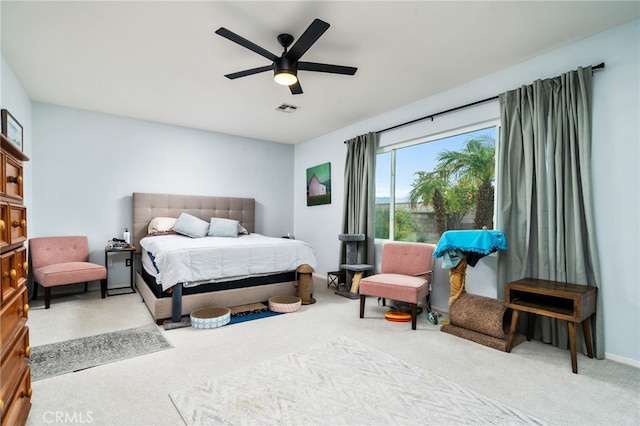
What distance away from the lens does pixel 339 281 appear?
501cm

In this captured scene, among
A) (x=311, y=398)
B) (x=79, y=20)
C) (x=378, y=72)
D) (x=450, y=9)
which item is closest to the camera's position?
(x=311, y=398)

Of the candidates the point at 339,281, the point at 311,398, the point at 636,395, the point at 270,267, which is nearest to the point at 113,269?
the point at 270,267

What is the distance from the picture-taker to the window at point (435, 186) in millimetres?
3650

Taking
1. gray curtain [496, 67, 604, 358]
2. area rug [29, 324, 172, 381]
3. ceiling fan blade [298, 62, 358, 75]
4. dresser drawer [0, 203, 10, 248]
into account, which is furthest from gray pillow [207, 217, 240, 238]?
gray curtain [496, 67, 604, 358]

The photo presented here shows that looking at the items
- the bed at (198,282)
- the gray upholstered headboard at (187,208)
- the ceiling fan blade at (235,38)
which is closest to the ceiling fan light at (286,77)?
the ceiling fan blade at (235,38)

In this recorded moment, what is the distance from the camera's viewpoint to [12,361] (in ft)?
4.90

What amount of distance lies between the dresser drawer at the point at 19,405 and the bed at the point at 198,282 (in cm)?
151

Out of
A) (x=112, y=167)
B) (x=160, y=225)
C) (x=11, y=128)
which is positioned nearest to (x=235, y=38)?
(x=11, y=128)

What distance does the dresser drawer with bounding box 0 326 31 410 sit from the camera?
136cm

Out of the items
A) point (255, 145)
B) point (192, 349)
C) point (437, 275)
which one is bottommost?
point (192, 349)

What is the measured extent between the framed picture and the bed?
156 cm

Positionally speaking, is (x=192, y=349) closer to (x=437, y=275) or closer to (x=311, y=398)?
(x=311, y=398)

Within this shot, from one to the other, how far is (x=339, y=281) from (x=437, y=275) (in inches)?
62.8
